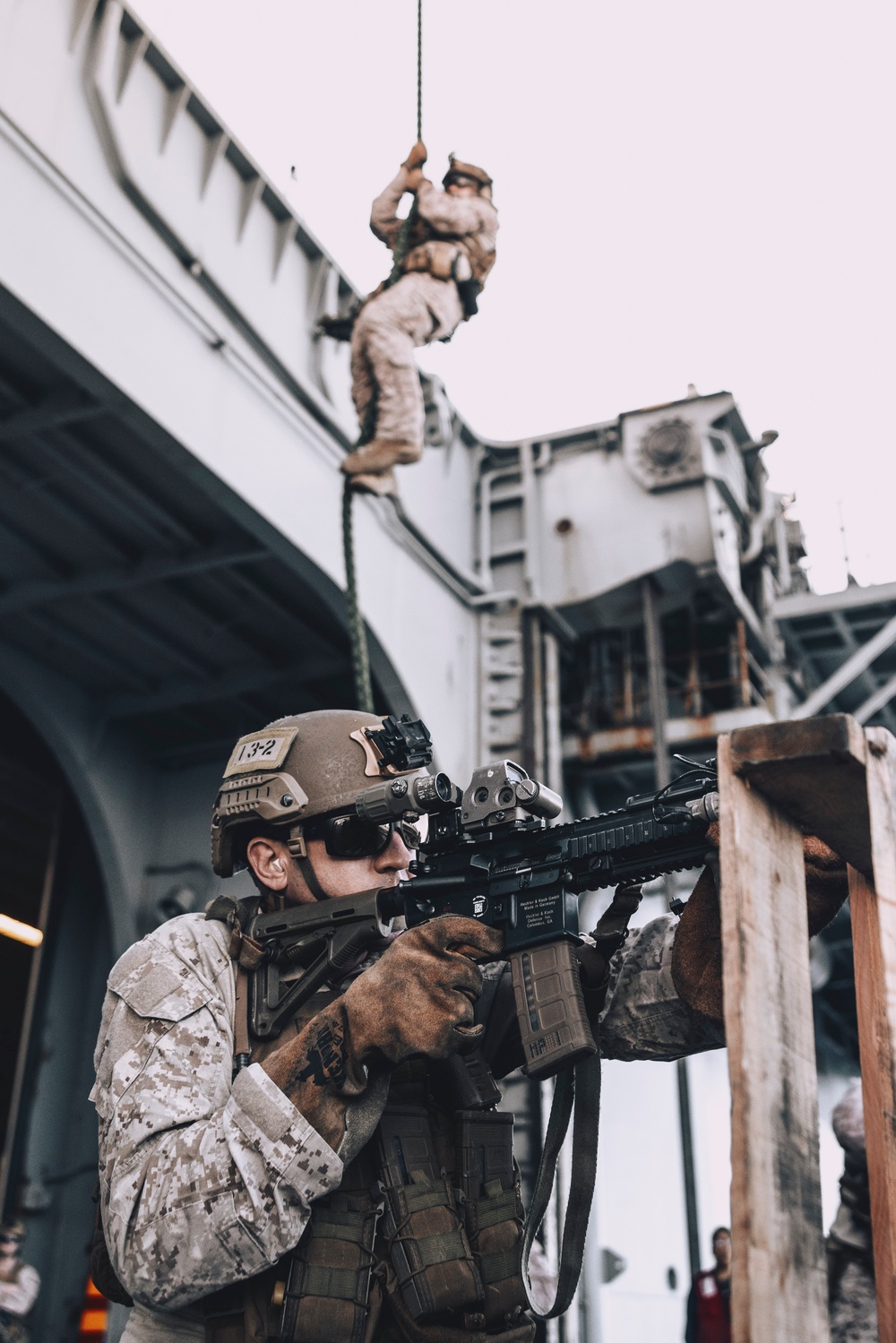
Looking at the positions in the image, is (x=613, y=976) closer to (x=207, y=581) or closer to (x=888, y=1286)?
(x=888, y=1286)

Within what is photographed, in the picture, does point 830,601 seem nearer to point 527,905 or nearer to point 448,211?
point 448,211

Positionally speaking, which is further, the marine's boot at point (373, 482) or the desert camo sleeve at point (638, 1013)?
the marine's boot at point (373, 482)

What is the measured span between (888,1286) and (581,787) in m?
8.34

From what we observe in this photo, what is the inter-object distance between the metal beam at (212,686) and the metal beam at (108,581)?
114 cm

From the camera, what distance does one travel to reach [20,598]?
26.3ft

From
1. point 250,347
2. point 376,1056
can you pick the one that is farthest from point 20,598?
point 376,1056

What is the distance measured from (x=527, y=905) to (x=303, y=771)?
0.62 meters

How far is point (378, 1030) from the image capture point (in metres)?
2.01

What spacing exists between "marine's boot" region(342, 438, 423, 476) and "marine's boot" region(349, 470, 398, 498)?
22mm

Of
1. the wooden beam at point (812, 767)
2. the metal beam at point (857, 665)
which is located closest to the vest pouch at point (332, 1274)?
the wooden beam at point (812, 767)

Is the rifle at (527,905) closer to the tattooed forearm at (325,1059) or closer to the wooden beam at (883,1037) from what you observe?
the tattooed forearm at (325,1059)

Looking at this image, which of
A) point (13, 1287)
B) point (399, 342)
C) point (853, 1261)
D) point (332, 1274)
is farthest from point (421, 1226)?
point (13, 1287)

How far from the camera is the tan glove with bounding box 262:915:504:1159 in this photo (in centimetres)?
200

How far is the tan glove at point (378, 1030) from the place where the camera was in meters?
2.00
